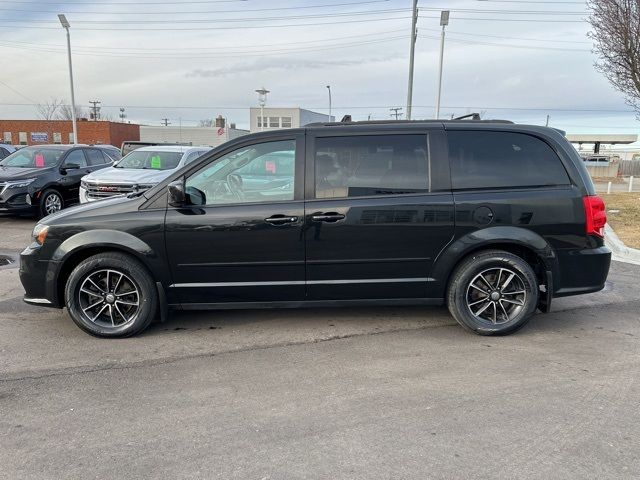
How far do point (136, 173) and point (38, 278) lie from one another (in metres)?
6.26

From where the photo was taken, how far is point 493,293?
4488 millimetres

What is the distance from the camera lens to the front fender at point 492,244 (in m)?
4.36

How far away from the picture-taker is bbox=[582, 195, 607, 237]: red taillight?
14.4ft

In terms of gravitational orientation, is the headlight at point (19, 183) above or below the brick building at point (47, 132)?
below

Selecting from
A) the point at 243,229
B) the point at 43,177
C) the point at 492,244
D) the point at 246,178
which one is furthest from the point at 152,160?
the point at 492,244

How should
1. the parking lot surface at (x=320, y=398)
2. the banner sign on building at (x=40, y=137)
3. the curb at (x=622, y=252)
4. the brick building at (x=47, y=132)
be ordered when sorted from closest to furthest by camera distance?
the parking lot surface at (x=320, y=398) < the curb at (x=622, y=252) < the brick building at (x=47, y=132) < the banner sign on building at (x=40, y=137)

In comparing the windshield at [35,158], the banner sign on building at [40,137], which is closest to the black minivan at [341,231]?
the windshield at [35,158]

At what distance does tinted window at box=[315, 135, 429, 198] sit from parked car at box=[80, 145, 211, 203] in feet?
16.1

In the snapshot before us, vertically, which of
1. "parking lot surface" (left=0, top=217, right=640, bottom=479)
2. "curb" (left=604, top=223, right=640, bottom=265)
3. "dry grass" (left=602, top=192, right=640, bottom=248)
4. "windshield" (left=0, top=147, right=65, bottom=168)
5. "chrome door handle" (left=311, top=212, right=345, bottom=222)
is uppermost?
"windshield" (left=0, top=147, right=65, bottom=168)

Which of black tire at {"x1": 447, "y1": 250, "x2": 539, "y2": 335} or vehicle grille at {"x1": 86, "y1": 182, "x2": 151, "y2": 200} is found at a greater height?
vehicle grille at {"x1": 86, "y1": 182, "x2": 151, "y2": 200}

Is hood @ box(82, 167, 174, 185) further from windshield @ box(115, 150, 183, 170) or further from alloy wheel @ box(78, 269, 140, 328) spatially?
alloy wheel @ box(78, 269, 140, 328)

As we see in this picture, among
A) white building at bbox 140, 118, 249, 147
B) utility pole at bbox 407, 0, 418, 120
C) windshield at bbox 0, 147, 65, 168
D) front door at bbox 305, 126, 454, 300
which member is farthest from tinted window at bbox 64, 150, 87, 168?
white building at bbox 140, 118, 249, 147

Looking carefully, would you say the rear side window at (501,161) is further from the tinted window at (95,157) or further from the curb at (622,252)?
the tinted window at (95,157)

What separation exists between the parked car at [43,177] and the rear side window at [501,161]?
31.4 ft
